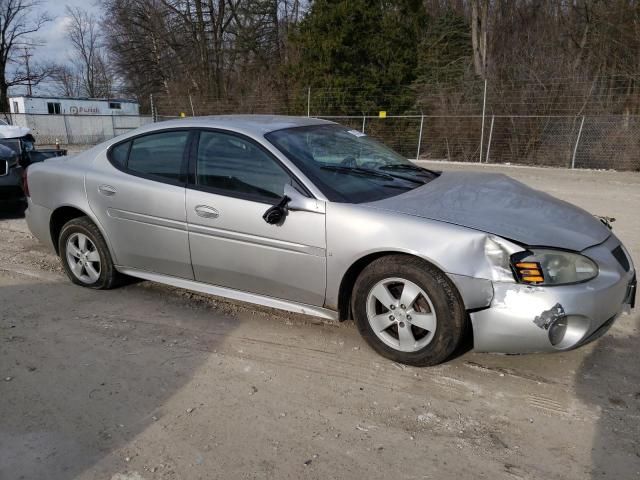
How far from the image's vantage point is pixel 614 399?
2846 mm

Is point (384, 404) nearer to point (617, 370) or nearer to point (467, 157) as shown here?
point (617, 370)

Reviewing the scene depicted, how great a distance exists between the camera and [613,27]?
1688 centimetres

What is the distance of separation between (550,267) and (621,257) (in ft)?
2.45

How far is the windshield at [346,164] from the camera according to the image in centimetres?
340

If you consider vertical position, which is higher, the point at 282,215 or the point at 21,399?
the point at 282,215

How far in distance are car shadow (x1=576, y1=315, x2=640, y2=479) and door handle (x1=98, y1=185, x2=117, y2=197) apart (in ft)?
11.7

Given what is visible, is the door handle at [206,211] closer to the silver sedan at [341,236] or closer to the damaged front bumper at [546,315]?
the silver sedan at [341,236]

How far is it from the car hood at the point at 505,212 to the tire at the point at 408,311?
35 cm

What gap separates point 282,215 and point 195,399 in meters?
1.23

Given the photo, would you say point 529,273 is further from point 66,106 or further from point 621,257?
point 66,106

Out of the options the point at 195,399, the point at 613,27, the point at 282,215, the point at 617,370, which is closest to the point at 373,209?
the point at 282,215

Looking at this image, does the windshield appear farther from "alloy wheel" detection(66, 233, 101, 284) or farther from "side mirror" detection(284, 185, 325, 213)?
"alloy wheel" detection(66, 233, 101, 284)

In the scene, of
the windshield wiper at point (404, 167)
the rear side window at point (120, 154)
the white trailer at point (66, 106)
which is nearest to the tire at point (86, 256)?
the rear side window at point (120, 154)

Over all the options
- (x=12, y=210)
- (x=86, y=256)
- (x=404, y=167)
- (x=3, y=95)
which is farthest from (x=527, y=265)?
(x=3, y=95)
